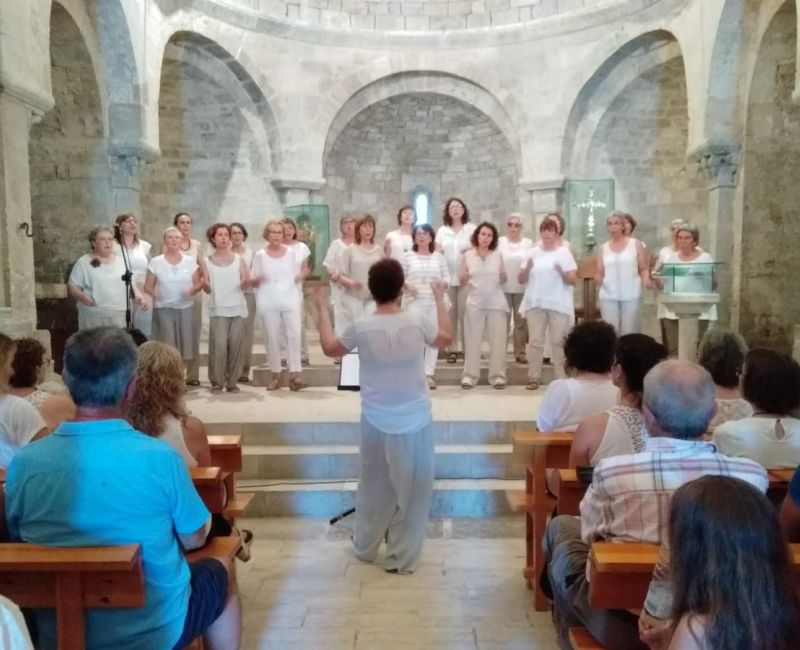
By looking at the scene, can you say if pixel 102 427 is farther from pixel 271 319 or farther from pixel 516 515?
pixel 271 319

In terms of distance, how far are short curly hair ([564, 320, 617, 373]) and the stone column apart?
4.56 m

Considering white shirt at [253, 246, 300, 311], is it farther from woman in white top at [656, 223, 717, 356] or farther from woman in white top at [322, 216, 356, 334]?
woman in white top at [656, 223, 717, 356]

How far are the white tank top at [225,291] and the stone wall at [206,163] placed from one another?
4.86 m

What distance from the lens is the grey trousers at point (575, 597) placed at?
2275mm

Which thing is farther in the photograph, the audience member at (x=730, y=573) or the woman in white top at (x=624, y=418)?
the woman in white top at (x=624, y=418)

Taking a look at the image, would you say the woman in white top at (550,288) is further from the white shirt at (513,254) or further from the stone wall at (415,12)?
the stone wall at (415,12)

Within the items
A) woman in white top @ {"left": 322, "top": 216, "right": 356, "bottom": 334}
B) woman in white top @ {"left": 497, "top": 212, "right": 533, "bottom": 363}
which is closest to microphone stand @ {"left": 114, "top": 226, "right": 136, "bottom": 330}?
woman in white top @ {"left": 322, "top": 216, "right": 356, "bottom": 334}

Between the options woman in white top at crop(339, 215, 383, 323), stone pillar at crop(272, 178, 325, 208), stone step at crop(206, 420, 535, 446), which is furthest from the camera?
stone pillar at crop(272, 178, 325, 208)

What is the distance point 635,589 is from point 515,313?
252 inches

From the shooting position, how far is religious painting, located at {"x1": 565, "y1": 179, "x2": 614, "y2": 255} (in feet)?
34.5

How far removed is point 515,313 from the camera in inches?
331

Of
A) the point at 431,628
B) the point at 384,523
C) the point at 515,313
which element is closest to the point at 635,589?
the point at 431,628

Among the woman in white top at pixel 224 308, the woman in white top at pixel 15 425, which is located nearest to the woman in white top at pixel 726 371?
the woman in white top at pixel 15 425

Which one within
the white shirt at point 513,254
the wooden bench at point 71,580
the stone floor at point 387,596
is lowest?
the stone floor at point 387,596
